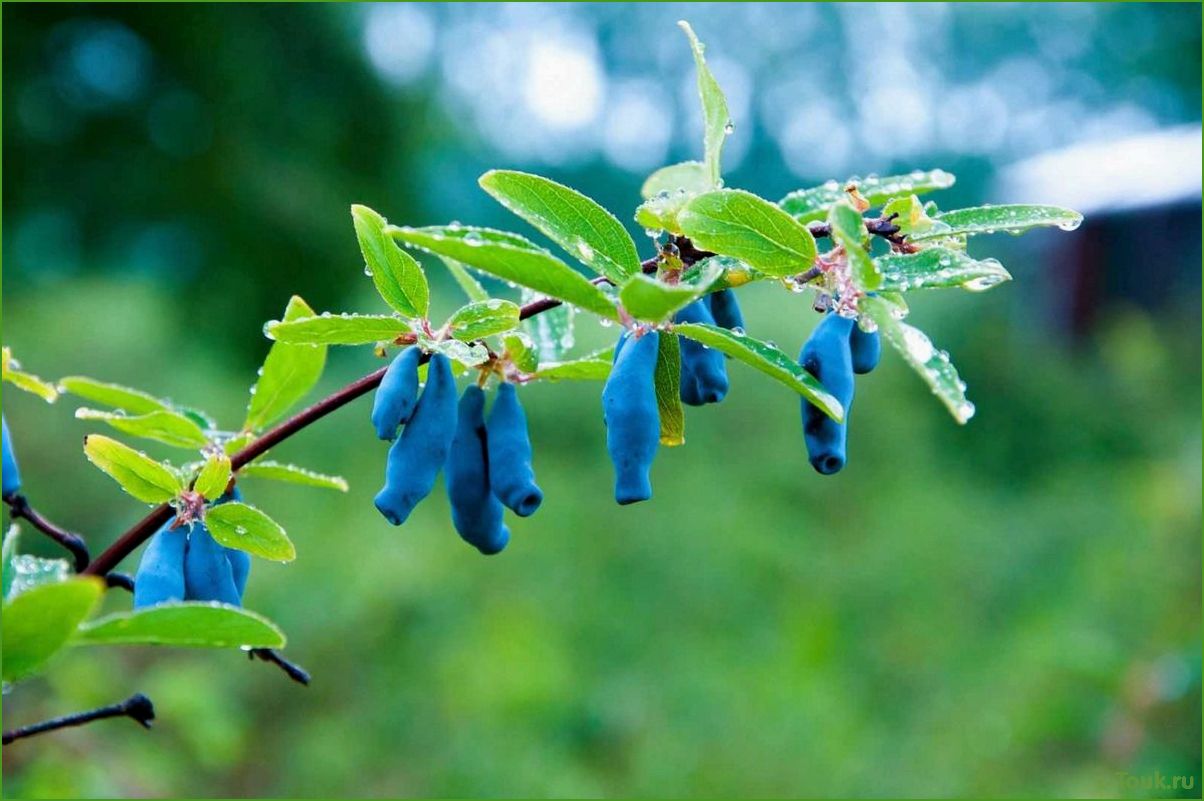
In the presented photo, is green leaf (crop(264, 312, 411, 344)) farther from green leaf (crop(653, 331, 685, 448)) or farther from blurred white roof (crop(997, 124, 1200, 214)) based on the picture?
blurred white roof (crop(997, 124, 1200, 214))

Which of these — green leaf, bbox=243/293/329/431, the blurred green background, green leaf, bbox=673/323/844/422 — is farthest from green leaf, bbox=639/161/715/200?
the blurred green background

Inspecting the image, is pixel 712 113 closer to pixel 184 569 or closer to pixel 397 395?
pixel 397 395

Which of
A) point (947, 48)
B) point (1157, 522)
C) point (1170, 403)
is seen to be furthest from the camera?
point (947, 48)

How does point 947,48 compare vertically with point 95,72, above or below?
above

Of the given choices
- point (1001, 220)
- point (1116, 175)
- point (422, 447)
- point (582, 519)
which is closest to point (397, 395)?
point (422, 447)

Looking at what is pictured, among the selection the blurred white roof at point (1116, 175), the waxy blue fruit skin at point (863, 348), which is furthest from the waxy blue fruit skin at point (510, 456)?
the blurred white roof at point (1116, 175)

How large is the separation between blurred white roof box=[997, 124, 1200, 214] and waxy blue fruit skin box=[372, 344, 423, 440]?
7.96 metres

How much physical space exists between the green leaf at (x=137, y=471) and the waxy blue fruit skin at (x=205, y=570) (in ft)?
0.09

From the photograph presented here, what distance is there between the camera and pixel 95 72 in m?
5.19

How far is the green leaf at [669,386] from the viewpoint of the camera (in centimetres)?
64

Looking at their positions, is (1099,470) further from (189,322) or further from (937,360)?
(937,360)

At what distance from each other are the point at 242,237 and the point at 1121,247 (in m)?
6.09

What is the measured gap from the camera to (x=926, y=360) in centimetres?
56

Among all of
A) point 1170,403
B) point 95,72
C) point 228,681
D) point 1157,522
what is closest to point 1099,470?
point 1170,403
